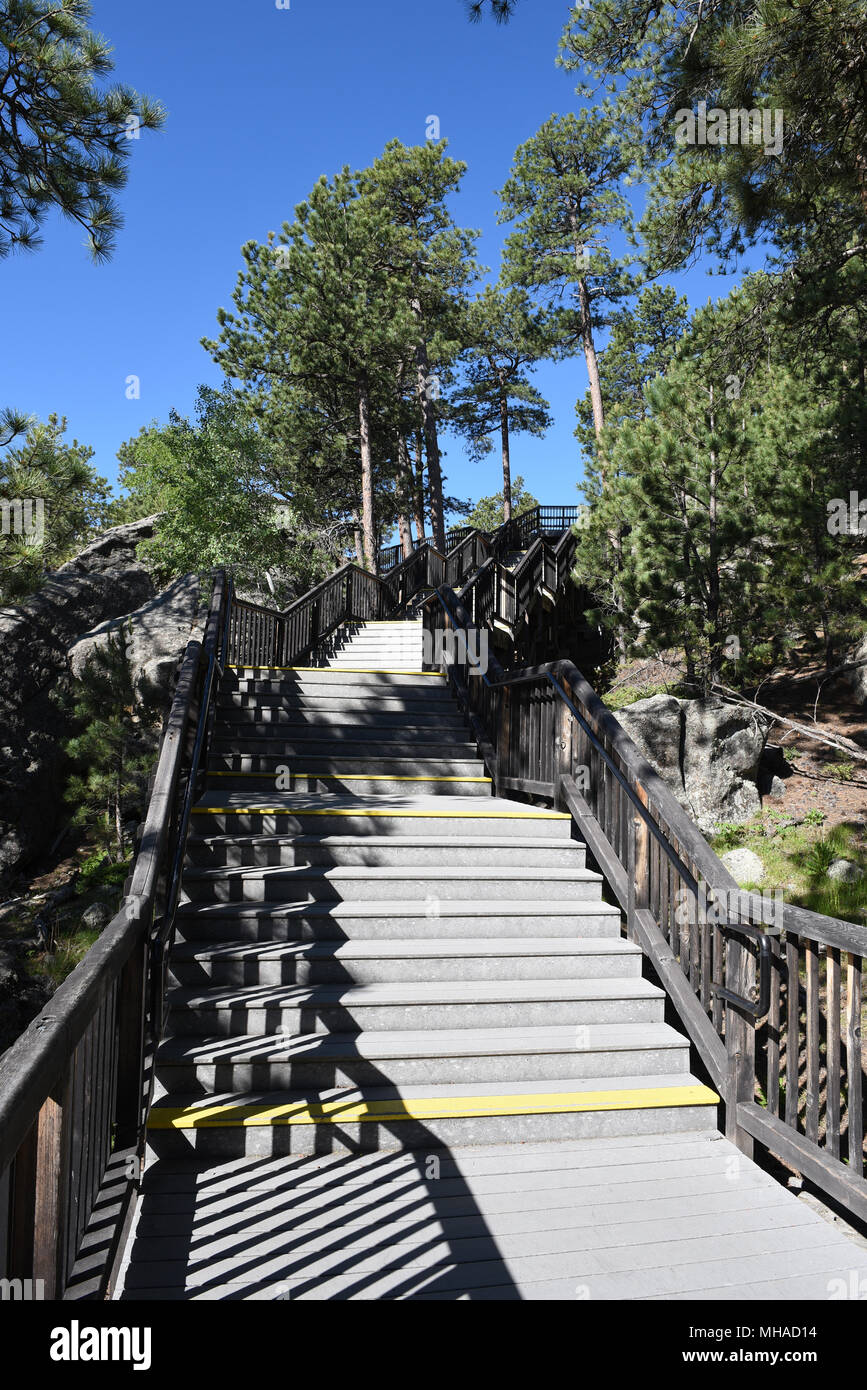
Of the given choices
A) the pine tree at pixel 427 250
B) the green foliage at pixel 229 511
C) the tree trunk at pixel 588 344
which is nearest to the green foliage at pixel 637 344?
the tree trunk at pixel 588 344

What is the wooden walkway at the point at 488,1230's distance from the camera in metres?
2.38

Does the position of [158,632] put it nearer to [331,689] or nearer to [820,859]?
[331,689]

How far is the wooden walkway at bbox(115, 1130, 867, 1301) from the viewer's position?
2.38 metres

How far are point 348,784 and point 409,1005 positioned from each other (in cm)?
272

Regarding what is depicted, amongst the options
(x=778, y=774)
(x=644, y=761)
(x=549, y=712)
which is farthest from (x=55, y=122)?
(x=778, y=774)

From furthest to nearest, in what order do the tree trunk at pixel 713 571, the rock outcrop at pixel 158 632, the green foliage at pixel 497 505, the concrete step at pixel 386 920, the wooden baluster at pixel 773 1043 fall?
the green foliage at pixel 497 505
the rock outcrop at pixel 158 632
the tree trunk at pixel 713 571
the concrete step at pixel 386 920
the wooden baluster at pixel 773 1043

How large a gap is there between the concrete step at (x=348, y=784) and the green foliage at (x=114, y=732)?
460cm

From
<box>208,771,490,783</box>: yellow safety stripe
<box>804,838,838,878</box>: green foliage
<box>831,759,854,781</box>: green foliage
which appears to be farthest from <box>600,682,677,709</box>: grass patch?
<box>208,771,490,783</box>: yellow safety stripe

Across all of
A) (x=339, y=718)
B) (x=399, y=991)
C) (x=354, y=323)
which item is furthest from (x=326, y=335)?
(x=399, y=991)

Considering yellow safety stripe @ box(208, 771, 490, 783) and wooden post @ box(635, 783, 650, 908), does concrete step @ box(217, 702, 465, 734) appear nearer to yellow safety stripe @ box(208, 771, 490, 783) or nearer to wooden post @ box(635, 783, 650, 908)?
yellow safety stripe @ box(208, 771, 490, 783)

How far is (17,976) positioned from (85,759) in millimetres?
4428

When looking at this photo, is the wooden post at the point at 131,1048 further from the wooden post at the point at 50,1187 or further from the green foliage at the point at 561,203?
the green foliage at the point at 561,203

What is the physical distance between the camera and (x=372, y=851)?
482 centimetres
